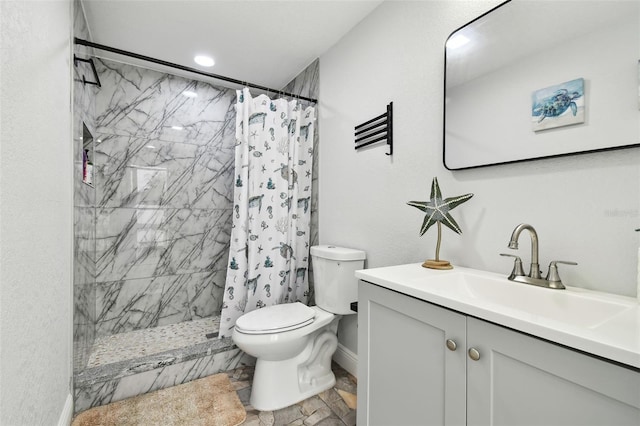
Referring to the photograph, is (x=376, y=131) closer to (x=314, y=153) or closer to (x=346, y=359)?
(x=314, y=153)

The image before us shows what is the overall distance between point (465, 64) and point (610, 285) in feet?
3.41

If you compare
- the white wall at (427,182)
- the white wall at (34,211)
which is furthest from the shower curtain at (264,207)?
the white wall at (34,211)

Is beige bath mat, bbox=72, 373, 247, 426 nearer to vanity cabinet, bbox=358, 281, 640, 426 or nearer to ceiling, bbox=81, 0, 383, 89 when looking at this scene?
vanity cabinet, bbox=358, 281, 640, 426

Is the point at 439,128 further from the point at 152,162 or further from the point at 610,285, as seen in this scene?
the point at 152,162

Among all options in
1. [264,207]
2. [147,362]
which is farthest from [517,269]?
[147,362]

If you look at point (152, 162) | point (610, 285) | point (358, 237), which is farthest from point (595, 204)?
point (152, 162)

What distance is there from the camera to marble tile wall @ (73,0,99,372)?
1.62m

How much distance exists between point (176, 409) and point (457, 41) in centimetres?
242

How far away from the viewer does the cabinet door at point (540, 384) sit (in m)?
0.56

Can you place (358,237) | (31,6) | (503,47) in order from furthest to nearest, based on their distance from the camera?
(358,237), (503,47), (31,6)

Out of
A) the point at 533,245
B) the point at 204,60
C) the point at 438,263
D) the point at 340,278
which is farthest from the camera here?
the point at 204,60

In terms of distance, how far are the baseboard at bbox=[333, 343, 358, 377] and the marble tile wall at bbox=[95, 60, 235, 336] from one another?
4.41 ft

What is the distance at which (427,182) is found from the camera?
60.2 inches

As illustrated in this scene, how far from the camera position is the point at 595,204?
38.2 inches
